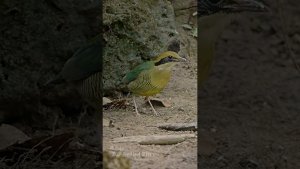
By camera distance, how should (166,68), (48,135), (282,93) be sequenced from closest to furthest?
(166,68)
(48,135)
(282,93)

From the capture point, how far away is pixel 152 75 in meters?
1.63

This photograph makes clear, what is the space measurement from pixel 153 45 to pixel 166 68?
83mm

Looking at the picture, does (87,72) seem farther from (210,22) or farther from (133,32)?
(210,22)

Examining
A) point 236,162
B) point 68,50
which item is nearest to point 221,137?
point 236,162

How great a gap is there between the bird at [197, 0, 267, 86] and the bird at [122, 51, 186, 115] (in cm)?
8

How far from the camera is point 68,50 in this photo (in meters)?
1.82

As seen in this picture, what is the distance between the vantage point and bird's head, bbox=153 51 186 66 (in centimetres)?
167

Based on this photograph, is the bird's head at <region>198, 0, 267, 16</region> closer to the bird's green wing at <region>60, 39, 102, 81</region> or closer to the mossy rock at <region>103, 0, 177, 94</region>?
the mossy rock at <region>103, 0, 177, 94</region>

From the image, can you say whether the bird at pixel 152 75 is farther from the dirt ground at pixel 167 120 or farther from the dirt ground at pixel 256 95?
the dirt ground at pixel 256 95

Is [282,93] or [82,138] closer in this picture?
[82,138]

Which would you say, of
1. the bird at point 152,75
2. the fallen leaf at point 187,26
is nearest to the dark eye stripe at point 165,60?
the bird at point 152,75

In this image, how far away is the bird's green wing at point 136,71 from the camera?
165 cm

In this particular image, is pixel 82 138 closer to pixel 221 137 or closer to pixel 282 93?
pixel 221 137

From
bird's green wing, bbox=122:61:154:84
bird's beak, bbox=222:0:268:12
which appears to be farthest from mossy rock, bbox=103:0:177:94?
bird's beak, bbox=222:0:268:12
